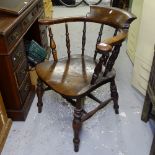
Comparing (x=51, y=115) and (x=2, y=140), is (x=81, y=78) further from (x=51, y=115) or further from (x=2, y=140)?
(x=2, y=140)

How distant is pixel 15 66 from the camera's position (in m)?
1.54

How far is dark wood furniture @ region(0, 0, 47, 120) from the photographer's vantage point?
4.60 ft

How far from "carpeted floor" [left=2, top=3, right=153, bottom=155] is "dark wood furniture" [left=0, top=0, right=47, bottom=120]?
12 cm

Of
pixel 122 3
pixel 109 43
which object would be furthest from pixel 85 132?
pixel 122 3

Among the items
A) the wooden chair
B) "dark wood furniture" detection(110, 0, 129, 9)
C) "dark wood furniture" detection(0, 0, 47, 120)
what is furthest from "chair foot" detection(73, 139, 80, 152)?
"dark wood furniture" detection(110, 0, 129, 9)

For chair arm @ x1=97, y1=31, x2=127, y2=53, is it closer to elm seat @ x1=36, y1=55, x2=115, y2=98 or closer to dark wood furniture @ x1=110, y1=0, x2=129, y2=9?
elm seat @ x1=36, y1=55, x2=115, y2=98

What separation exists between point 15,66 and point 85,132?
70 cm

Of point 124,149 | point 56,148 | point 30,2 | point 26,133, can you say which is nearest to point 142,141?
point 124,149

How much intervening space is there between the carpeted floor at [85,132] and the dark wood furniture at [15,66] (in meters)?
0.12

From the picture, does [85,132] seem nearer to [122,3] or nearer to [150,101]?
[150,101]

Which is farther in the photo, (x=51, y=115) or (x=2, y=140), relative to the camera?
(x=51, y=115)

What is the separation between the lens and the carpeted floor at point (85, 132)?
152 centimetres

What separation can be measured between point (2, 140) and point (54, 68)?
0.63 m

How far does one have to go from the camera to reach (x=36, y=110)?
6.08ft
